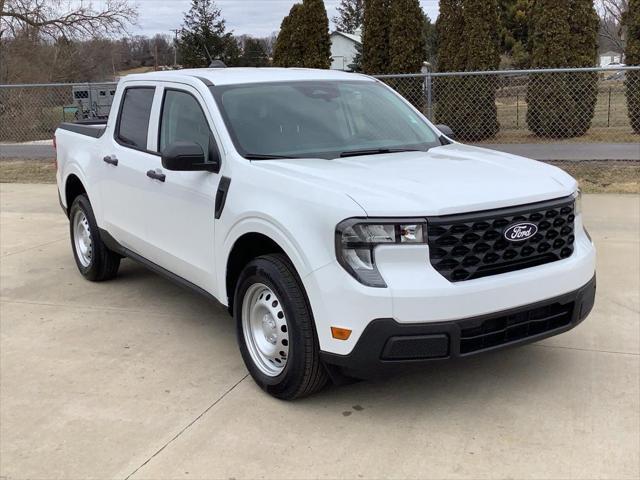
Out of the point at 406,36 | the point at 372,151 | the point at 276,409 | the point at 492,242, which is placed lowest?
the point at 276,409

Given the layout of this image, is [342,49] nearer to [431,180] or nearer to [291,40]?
[291,40]

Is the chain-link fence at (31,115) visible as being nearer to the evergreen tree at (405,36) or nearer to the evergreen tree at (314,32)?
the evergreen tree at (314,32)

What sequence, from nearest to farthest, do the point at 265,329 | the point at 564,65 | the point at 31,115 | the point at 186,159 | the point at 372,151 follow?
the point at 265,329 < the point at 186,159 < the point at 372,151 < the point at 564,65 < the point at 31,115

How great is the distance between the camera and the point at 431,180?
358cm

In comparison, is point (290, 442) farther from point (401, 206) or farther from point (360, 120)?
point (360, 120)

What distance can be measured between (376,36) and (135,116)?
11903mm

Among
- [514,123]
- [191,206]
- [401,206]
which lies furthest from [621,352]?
[514,123]

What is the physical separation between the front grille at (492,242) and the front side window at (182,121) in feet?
5.68

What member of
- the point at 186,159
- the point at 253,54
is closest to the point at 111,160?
the point at 186,159

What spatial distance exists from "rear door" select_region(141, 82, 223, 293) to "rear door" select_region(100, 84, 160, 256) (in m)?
0.13

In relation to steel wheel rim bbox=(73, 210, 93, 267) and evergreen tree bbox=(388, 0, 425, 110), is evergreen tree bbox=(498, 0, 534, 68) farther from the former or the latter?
steel wheel rim bbox=(73, 210, 93, 267)

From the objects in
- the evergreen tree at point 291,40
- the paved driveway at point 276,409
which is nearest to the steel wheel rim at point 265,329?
the paved driveway at point 276,409

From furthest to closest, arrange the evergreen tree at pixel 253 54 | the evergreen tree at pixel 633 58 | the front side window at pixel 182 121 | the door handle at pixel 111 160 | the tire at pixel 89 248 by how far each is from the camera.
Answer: the evergreen tree at pixel 253 54
the evergreen tree at pixel 633 58
the tire at pixel 89 248
the door handle at pixel 111 160
the front side window at pixel 182 121

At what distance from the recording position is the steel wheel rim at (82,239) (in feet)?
20.6
